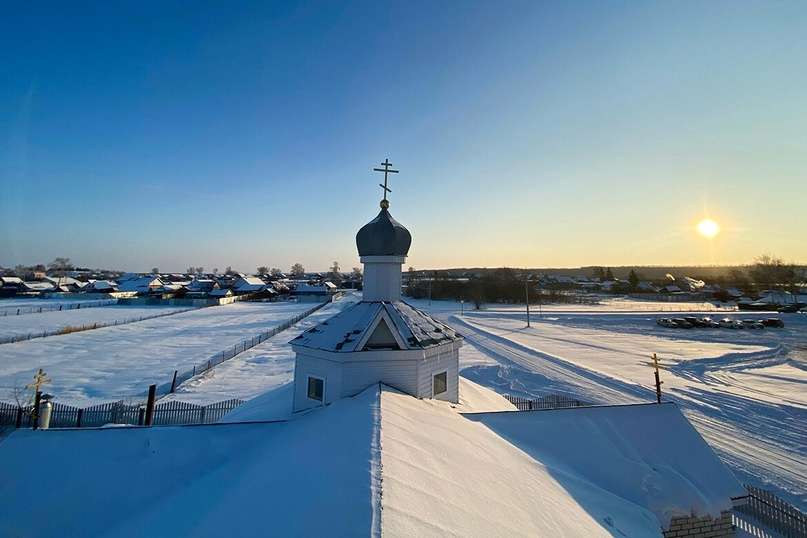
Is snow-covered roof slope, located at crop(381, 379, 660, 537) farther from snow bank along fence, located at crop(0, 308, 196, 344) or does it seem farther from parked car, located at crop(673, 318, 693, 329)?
parked car, located at crop(673, 318, 693, 329)

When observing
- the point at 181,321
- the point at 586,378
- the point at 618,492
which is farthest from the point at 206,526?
the point at 181,321

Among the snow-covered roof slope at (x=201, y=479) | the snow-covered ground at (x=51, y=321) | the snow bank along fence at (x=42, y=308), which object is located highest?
the snow-covered roof slope at (x=201, y=479)

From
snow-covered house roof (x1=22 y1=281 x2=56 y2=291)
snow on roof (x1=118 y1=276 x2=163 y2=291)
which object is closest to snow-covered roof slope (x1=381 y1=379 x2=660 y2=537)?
snow on roof (x1=118 y1=276 x2=163 y2=291)

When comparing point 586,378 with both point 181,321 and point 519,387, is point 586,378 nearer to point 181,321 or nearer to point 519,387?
point 519,387

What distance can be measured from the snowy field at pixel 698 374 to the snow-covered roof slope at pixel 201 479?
13.6 metres

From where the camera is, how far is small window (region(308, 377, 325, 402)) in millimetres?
9477

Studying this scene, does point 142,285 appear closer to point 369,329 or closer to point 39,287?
point 39,287

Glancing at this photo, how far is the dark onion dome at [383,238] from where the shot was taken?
441 inches

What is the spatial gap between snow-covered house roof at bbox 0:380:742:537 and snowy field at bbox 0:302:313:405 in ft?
54.6

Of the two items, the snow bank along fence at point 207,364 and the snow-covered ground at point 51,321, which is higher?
the snow bank along fence at point 207,364

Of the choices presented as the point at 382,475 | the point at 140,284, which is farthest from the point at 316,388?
the point at 140,284

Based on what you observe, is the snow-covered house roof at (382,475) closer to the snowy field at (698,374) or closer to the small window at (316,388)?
the small window at (316,388)

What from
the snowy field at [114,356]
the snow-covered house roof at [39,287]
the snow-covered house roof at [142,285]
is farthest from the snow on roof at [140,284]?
the snowy field at [114,356]

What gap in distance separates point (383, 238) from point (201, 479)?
7.27 metres
